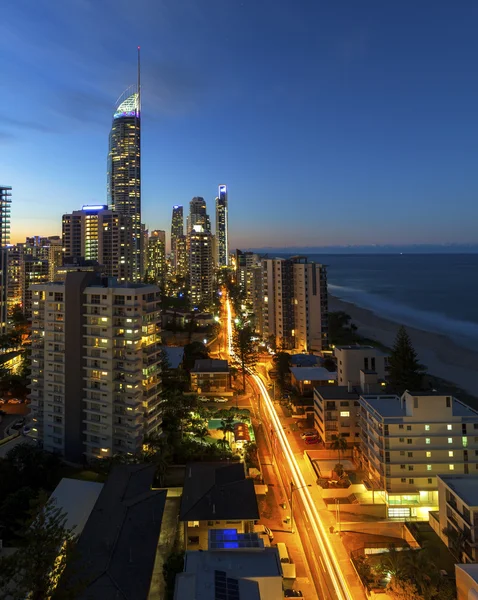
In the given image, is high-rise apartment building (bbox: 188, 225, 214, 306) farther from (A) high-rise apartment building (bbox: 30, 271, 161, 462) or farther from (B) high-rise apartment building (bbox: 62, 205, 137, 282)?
(A) high-rise apartment building (bbox: 30, 271, 161, 462)

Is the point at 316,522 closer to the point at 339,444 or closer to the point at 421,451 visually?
the point at 339,444

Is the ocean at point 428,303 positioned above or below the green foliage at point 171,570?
above

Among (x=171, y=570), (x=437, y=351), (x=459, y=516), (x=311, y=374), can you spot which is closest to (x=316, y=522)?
(x=459, y=516)

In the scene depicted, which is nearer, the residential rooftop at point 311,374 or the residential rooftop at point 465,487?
the residential rooftop at point 465,487

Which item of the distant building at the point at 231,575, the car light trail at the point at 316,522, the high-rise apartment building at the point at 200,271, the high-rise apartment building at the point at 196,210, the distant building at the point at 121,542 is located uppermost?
the high-rise apartment building at the point at 196,210

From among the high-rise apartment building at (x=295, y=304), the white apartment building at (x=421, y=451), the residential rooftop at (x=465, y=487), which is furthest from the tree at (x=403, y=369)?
the residential rooftop at (x=465, y=487)

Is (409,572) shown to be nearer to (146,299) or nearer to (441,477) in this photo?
(441,477)

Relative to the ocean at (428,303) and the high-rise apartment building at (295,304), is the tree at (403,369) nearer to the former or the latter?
the high-rise apartment building at (295,304)

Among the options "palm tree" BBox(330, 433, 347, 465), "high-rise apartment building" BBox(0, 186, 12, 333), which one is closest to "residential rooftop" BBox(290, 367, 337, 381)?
"palm tree" BBox(330, 433, 347, 465)
